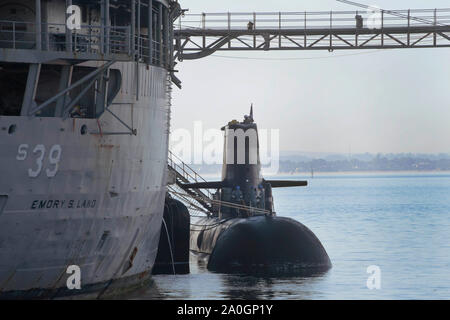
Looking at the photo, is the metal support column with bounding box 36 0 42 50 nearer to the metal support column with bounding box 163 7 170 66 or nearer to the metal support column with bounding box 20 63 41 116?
the metal support column with bounding box 20 63 41 116

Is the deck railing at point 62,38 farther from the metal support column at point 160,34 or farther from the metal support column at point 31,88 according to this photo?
the metal support column at point 160,34

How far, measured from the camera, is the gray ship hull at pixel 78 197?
27.3 meters

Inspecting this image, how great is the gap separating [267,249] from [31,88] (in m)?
19.2

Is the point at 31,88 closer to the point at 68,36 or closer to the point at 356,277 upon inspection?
the point at 68,36

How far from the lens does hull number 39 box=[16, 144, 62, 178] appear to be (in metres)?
27.3

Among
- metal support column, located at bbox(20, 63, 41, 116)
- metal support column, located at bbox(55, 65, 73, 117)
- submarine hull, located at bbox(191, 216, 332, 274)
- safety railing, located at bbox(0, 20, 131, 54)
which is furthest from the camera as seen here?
submarine hull, located at bbox(191, 216, 332, 274)

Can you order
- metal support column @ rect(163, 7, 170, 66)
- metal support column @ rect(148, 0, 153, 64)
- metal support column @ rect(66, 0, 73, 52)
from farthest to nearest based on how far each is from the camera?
metal support column @ rect(163, 7, 170, 66) < metal support column @ rect(148, 0, 153, 64) < metal support column @ rect(66, 0, 73, 52)

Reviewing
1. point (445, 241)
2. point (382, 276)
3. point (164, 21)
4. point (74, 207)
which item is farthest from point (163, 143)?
point (445, 241)

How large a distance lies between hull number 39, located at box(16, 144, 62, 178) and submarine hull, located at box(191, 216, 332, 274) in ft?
57.9

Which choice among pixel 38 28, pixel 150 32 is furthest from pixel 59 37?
pixel 150 32

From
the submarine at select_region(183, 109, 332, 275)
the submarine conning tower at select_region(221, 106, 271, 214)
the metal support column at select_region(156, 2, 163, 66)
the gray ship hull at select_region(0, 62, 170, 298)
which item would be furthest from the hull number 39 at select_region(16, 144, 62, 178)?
the submarine conning tower at select_region(221, 106, 271, 214)

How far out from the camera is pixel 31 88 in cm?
2781

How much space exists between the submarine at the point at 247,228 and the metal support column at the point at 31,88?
18.6 m
